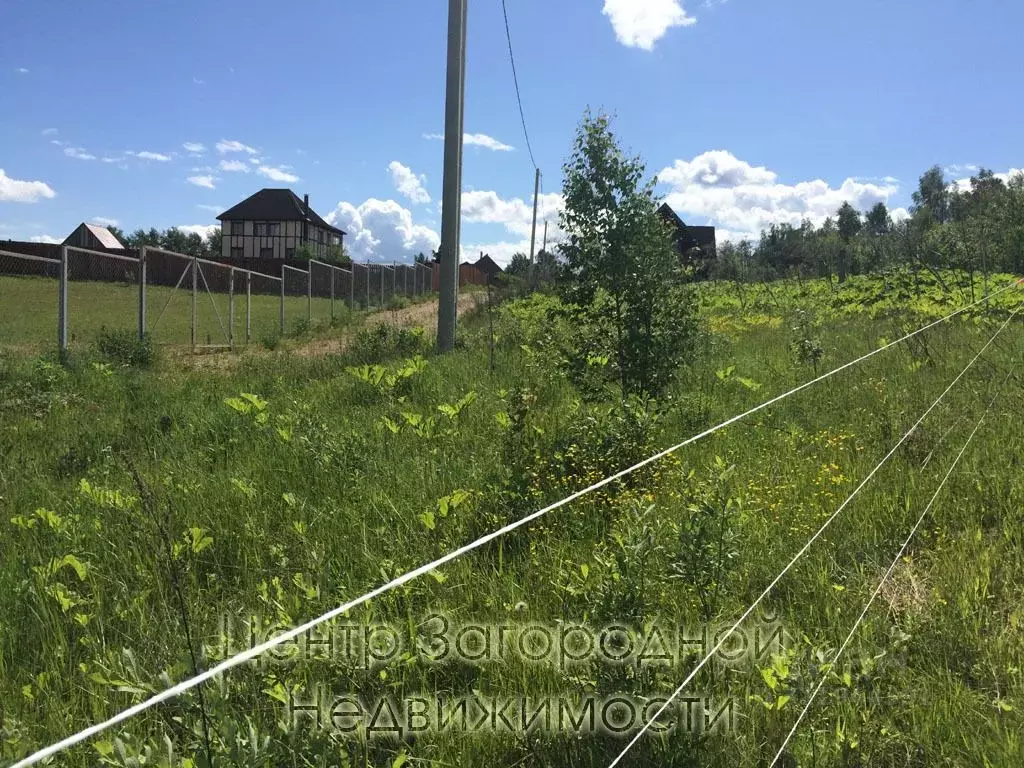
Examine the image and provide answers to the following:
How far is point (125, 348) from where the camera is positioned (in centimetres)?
994

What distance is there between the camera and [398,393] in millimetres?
6512

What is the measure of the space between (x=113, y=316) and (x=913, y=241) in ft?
77.3

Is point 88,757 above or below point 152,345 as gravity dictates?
below

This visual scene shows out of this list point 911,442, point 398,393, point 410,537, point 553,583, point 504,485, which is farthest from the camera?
point 398,393

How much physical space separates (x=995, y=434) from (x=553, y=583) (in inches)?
126

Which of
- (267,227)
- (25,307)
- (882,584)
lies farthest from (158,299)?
(267,227)

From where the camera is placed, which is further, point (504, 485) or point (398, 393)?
point (398, 393)

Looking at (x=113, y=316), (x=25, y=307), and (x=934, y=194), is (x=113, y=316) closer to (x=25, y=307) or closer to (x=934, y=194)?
(x=25, y=307)

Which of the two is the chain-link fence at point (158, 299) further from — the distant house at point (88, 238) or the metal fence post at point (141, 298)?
the distant house at point (88, 238)

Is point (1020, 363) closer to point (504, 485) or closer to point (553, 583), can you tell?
point (504, 485)

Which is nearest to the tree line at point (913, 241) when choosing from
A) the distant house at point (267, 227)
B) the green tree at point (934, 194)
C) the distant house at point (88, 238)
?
the green tree at point (934, 194)

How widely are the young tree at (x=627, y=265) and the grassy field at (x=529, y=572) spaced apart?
0.50 m

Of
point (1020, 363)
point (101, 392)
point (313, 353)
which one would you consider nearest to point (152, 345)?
point (313, 353)

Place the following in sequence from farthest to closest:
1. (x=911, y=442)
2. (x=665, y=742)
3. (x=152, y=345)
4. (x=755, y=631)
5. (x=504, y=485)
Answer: (x=152, y=345) → (x=911, y=442) → (x=504, y=485) → (x=755, y=631) → (x=665, y=742)
